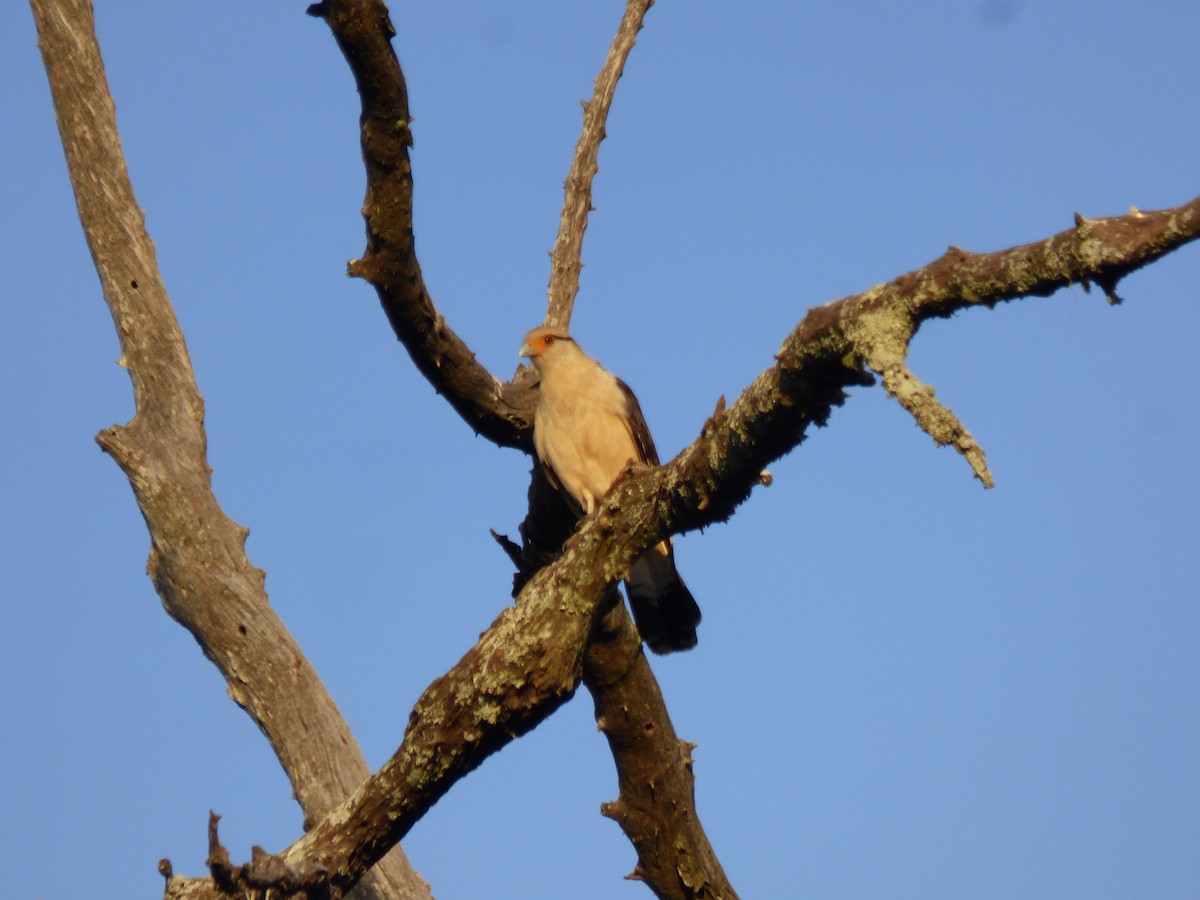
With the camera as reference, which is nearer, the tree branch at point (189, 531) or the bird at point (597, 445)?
the tree branch at point (189, 531)

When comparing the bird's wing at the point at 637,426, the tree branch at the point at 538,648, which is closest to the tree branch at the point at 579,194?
the bird's wing at the point at 637,426

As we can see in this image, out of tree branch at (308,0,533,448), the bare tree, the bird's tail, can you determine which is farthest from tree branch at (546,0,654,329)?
the bird's tail

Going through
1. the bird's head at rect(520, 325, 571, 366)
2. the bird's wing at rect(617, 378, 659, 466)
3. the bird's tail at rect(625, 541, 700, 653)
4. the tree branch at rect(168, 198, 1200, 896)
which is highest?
A: the bird's head at rect(520, 325, 571, 366)

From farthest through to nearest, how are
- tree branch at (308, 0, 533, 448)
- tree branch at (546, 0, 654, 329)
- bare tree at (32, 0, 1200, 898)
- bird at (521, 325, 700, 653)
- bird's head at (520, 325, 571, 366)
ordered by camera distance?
bird's head at (520, 325, 571, 366)
tree branch at (546, 0, 654, 329)
bird at (521, 325, 700, 653)
tree branch at (308, 0, 533, 448)
bare tree at (32, 0, 1200, 898)

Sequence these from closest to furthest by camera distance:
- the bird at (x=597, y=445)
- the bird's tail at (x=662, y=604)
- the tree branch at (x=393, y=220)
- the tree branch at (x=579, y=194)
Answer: the tree branch at (x=393, y=220), the bird at (x=597, y=445), the bird's tail at (x=662, y=604), the tree branch at (x=579, y=194)

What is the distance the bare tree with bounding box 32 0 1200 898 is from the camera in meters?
2.70

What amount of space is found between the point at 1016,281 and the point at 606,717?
8.33ft

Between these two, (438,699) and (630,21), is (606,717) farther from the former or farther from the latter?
(630,21)

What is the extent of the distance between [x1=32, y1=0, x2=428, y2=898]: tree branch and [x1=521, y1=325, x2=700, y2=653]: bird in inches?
55.9

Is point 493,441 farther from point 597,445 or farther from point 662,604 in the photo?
point 662,604

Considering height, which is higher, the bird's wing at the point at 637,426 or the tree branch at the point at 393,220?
the bird's wing at the point at 637,426

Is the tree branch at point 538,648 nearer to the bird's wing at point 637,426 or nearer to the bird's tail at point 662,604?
the bird's tail at point 662,604

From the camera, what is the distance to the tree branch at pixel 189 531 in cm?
512

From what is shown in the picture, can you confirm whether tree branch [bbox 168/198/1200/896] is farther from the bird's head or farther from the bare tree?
the bird's head
